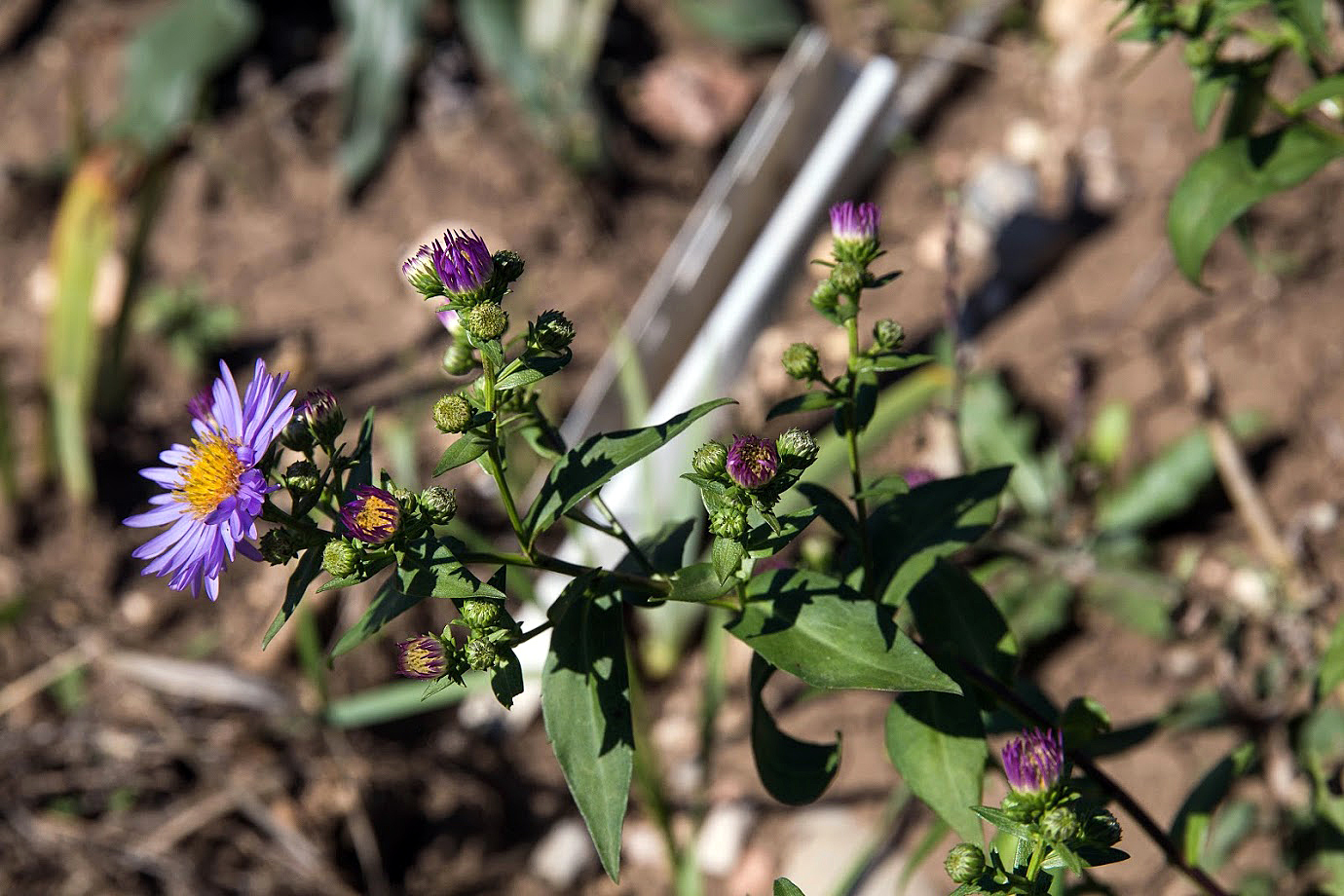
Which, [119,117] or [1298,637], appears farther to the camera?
[119,117]

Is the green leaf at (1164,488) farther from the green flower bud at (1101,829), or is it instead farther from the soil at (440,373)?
Result: the green flower bud at (1101,829)

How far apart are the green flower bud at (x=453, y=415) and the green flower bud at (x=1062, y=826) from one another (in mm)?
498

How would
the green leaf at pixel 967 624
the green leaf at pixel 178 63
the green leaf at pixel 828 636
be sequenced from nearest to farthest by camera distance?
the green leaf at pixel 828 636, the green leaf at pixel 967 624, the green leaf at pixel 178 63

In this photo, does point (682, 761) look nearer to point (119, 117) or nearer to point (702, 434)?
point (702, 434)

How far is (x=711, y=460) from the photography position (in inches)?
34.5

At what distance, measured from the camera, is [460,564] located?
2.85ft

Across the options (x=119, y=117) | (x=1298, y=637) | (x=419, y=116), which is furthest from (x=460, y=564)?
(x=119, y=117)

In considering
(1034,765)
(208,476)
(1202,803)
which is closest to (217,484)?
(208,476)

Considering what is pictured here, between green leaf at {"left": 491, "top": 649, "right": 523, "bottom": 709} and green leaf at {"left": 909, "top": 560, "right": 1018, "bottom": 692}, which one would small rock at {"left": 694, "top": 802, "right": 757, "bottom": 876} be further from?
green leaf at {"left": 491, "top": 649, "right": 523, "bottom": 709}

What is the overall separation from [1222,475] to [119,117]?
108 inches

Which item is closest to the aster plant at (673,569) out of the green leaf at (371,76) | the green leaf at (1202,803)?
the green leaf at (1202,803)

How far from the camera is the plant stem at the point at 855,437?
977 mm

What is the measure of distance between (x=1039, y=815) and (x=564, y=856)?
1.39 meters

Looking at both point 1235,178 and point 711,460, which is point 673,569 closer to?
point 711,460
